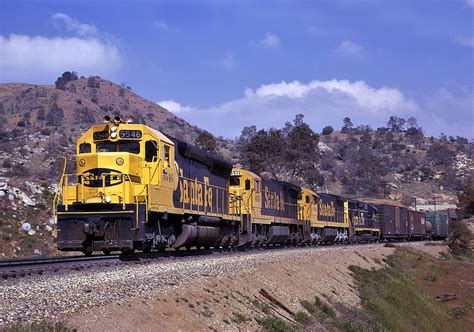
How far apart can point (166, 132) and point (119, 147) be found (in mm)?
83641

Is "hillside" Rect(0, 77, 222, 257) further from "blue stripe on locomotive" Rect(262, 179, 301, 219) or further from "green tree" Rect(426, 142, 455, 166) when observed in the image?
"green tree" Rect(426, 142, 455, 166)

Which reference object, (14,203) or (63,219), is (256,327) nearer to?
(63,219)

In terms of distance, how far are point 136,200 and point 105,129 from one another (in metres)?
2.64

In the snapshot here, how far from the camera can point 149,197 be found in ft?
55.4

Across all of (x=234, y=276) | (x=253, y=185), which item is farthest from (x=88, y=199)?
(x=253, y=185)

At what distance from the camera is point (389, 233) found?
55.8m

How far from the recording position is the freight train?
16.2m

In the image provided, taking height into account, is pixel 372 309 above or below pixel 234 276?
below

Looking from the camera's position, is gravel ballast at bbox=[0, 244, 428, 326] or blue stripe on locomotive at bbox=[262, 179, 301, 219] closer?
gravel ballast at bbox=[0, 244, 428, 326]

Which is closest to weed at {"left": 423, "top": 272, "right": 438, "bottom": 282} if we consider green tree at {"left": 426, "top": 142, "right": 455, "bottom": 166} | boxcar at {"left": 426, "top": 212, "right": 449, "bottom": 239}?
boxcar at {"left": 426, "top": 212, "right": 449, "bottom": 239}

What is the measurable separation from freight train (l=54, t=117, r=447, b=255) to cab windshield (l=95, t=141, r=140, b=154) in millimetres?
29

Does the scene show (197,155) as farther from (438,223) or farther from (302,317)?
(438,223)

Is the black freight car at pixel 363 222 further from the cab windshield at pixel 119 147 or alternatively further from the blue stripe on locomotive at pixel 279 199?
the cab windshield at pixel 119 147

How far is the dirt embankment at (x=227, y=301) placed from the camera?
8.71 metres
